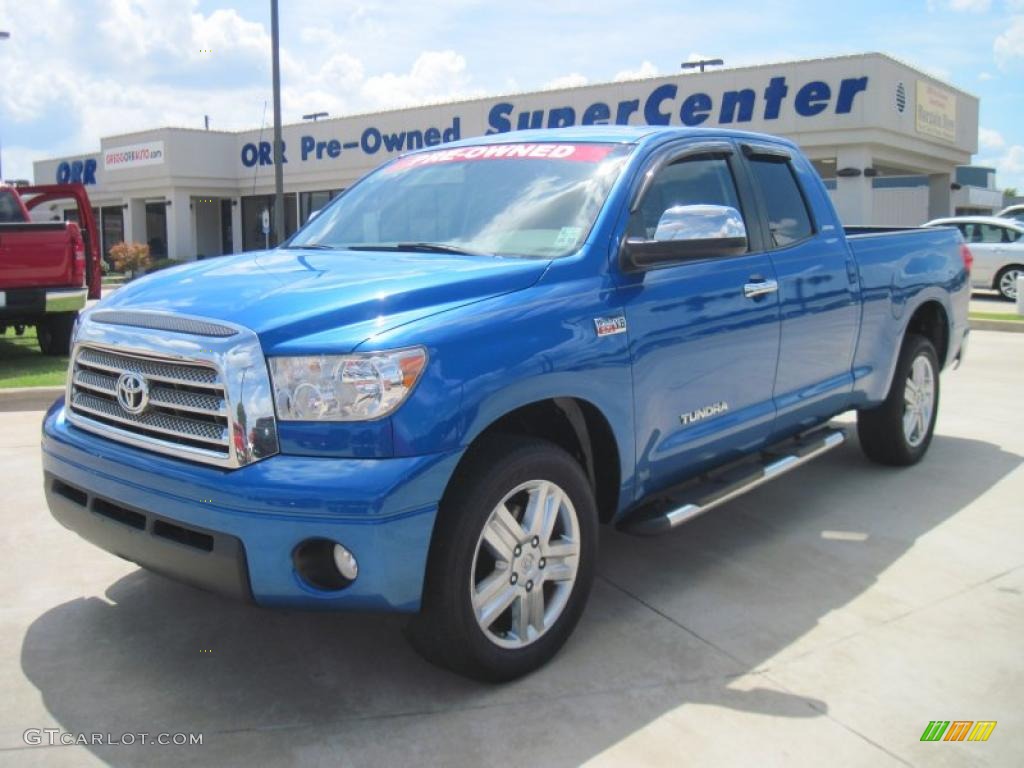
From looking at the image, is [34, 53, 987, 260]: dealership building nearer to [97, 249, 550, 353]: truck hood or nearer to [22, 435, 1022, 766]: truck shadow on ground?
[97, 249, 550, 353]: truck hood

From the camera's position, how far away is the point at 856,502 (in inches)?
215

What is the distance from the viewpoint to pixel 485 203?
4.04m

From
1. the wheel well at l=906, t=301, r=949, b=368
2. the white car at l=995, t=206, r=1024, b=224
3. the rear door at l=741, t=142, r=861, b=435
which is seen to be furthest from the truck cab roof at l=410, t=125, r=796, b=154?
the white car at l=995, t=206, r=1024, b=224

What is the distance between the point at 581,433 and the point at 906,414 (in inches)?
127

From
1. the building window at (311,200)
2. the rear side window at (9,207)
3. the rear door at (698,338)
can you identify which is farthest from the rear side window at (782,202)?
the building window at (311,200)

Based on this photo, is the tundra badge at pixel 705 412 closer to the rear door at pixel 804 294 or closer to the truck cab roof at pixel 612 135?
the rear door at pixel 804 294

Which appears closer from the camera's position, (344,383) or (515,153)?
(344,383)

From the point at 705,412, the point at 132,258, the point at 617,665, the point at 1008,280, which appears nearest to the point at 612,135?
the point at 705,412

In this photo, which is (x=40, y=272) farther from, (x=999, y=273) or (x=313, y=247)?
(x=999, y=273)

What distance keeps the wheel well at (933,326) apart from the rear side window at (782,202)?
5.25 ft

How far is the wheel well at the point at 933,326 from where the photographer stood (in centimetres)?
623

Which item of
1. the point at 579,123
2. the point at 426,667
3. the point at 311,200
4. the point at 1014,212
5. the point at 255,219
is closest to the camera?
the point at 426,667

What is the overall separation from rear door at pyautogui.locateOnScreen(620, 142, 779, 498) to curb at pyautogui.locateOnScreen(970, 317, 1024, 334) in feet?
36.4

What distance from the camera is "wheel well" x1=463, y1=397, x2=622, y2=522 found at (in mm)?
3477
